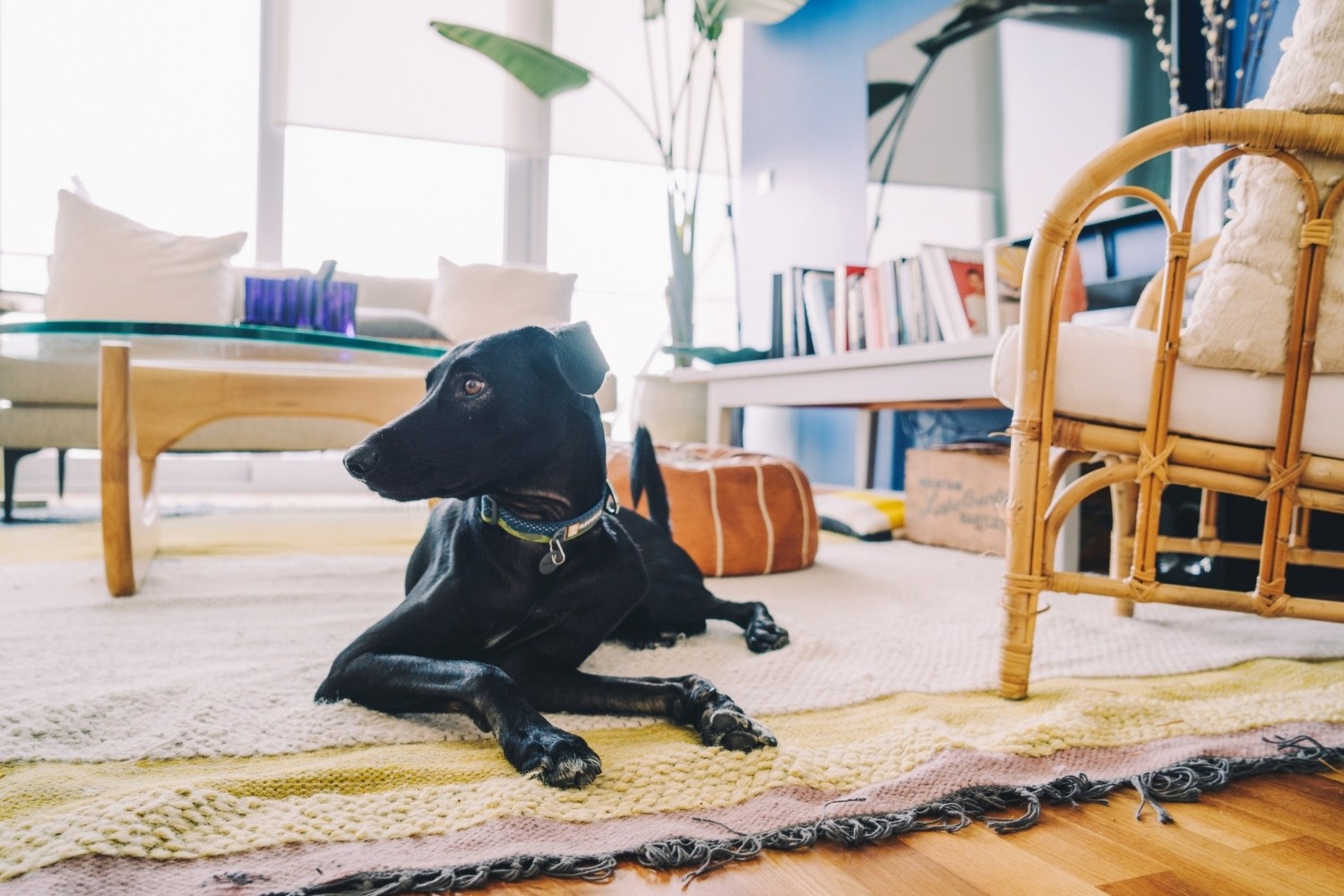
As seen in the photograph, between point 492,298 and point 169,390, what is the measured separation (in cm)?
213

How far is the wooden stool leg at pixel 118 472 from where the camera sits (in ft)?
5.53

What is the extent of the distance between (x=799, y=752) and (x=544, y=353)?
0.58 metres

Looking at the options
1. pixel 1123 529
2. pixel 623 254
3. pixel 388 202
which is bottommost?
pixel 1123 529

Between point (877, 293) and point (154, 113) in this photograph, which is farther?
point (154, 113)

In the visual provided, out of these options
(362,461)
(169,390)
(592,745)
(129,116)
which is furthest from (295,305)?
(129,116)

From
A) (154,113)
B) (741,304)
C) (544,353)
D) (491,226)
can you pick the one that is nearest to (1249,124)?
(544,353)

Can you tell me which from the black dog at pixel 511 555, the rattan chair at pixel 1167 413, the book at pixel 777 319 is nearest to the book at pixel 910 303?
the book at pixel 777 319

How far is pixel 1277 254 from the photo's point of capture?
3.43 ft

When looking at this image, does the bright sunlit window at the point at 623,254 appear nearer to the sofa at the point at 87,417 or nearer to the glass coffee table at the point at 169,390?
the sofa at the point at 87,417

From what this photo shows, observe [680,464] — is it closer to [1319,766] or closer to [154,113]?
[1319,766]

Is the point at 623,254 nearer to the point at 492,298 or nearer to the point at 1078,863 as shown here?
the point at 492,298

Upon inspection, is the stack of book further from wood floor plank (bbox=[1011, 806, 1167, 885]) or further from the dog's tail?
wood floor plank (bbox=[1011, 806, 1167, 885])

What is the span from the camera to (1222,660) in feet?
4.47

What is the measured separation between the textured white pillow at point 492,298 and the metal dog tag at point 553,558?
2695 millimetres
